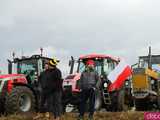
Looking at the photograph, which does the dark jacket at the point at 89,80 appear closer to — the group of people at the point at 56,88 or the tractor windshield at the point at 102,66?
the group of people at the point at 56,88

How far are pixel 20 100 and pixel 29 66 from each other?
2.35m

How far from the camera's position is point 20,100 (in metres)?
17.6

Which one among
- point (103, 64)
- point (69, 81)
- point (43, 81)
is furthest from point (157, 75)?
point (43, 81)

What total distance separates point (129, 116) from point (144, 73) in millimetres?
6523

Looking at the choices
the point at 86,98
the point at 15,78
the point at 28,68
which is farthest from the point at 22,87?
the point at 86,98

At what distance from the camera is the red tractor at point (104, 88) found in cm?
1883

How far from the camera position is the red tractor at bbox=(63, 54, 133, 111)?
18.8m

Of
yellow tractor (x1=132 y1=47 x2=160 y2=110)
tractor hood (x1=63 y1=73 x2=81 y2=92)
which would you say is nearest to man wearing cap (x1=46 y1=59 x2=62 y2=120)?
tractor hood (x1=63 y1=73 x2=81 y2=92)

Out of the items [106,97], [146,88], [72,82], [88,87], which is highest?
[88,87]

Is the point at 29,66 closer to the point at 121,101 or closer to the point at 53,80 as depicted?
the point at 121,101

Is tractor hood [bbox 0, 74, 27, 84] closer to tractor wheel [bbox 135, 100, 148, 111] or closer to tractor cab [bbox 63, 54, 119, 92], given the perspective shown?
tractor cab [bbox 63, 54, 119, 92]

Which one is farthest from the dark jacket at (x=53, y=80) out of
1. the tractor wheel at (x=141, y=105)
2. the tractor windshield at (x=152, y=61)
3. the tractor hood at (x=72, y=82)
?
the tractor windshield at (x=152, y=61)

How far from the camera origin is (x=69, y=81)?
19.0m

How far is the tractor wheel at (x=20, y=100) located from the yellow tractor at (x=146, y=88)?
4.85 meters
